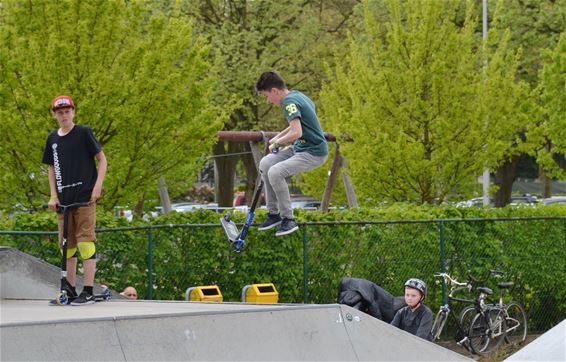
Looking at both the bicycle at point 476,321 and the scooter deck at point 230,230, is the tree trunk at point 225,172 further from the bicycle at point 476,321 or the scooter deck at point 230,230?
the scooter deck at point 230,230

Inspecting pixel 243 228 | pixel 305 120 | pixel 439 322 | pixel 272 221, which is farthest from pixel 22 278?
pixel 439 322

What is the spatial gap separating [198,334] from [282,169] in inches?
116

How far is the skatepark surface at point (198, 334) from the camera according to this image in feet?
23.0

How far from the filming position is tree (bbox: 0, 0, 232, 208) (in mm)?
14859

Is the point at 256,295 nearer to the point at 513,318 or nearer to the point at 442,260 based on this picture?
the point at 442,260

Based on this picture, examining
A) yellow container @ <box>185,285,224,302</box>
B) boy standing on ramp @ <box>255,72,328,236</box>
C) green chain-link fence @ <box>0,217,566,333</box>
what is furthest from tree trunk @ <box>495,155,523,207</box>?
boy standing on ramp @ <box>255,72,328,236</box>

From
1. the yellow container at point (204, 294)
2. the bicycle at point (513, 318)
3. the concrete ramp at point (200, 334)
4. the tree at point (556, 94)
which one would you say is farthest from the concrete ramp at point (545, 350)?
the tree at point (556, 94)

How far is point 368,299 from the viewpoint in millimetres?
12484

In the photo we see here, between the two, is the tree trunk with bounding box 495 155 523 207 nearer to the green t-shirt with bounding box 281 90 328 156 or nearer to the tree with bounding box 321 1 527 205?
the tree with bounding box 321 1 527 205

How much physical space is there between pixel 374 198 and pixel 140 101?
27.8 feet

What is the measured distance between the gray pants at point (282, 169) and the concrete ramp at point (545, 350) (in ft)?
16.0

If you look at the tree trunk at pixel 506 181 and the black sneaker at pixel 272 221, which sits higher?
the black sneaker at pixel 272 221

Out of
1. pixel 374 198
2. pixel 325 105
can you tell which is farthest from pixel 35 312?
pixel 325 105

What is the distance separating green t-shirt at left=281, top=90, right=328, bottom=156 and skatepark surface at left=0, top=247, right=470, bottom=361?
1.91m
